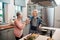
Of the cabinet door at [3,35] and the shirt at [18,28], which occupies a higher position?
the shirt at [18,28]

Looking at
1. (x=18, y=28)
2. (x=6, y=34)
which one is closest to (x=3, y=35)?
(x=6, y=34)

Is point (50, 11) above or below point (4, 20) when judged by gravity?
above

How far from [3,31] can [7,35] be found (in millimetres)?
337

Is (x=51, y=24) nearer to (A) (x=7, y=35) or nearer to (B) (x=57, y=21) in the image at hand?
(B) (x=57, y=21)

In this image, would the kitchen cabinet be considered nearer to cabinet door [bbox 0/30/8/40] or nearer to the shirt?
cabinet door [bbox 0/30/8/40]

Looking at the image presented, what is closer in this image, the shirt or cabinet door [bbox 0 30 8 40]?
the shirt

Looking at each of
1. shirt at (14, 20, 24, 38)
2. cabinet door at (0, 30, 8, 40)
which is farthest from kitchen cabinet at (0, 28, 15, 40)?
shirt at (14, 20, 24, 38)

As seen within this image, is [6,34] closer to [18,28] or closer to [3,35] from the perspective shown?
[3,35]

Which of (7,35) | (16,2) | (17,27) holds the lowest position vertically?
(7,35)

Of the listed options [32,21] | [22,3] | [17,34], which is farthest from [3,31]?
[22,3]

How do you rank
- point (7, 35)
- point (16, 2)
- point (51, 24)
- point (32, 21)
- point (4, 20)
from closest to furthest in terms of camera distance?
→ point (32, 21) → point (7, 35) → point (4, 20) → point (16, 2) → point (51, 24)

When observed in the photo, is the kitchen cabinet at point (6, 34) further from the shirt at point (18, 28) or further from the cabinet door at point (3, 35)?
the shirt at point (18, 28)

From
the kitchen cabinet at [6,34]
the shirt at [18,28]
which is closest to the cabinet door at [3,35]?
the kitchen cabinet at [6,34]

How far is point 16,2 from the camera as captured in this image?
566 centimetres
